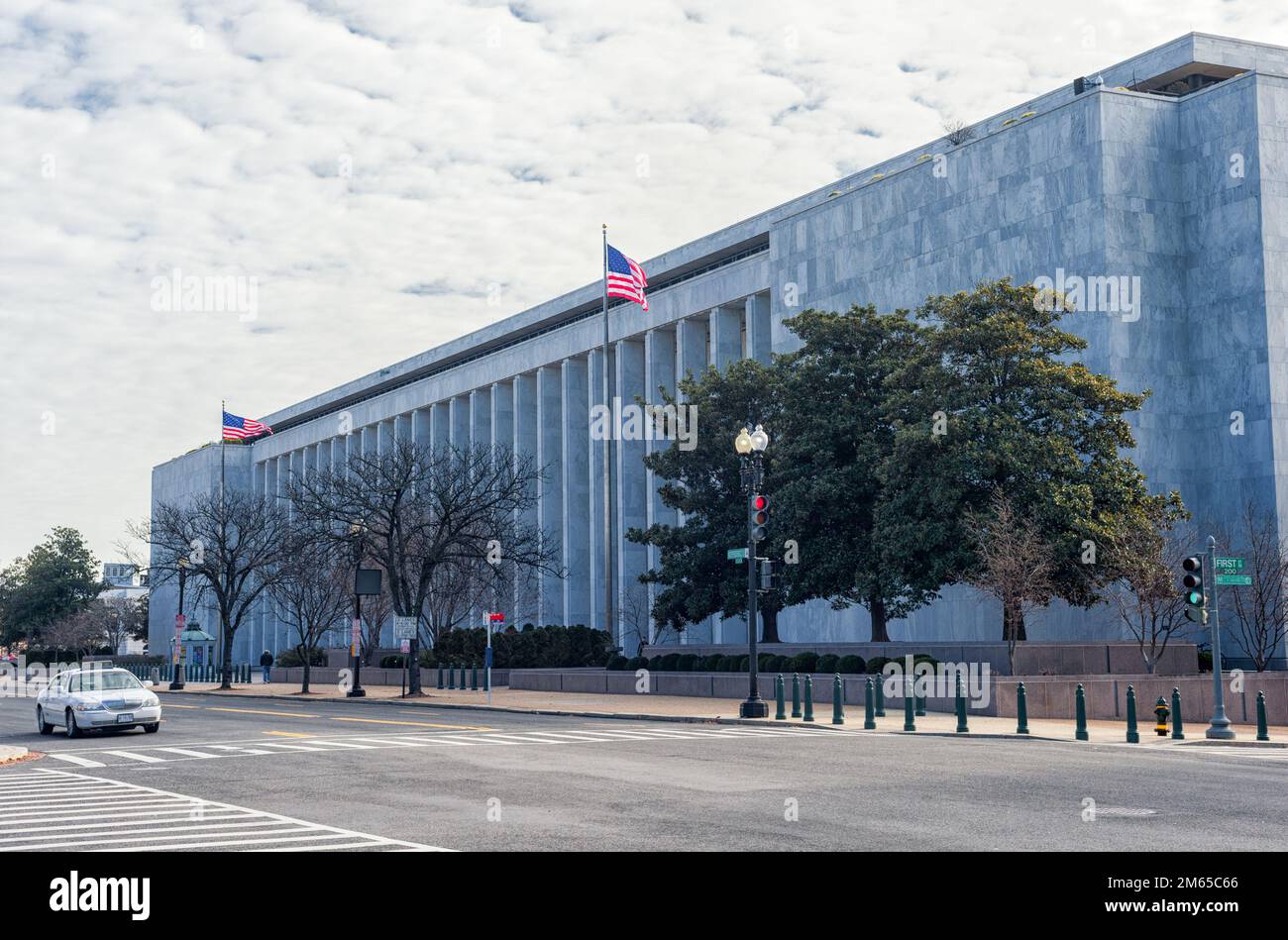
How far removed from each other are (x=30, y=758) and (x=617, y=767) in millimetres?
10605

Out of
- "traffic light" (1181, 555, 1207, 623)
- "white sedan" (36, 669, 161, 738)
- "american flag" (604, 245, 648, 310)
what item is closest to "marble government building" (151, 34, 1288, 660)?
"american flag" (604, 245, 648, 310)

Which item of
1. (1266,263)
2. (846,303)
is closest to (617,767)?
(1266,263)

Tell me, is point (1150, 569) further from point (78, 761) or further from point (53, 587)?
point (53, 587)

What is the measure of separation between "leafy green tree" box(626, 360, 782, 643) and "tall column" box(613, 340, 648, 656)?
2244 cm

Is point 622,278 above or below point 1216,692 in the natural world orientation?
above

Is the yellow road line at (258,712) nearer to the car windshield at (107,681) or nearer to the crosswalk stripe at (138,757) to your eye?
Answer: the car windshield at (107,681)

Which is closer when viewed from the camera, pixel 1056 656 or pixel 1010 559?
pixel 1010 559

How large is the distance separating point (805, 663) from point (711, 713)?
29.4 feet

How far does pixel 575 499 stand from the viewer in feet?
276

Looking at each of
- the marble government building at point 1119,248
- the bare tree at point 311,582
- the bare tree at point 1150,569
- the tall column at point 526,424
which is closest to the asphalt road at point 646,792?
the bare tree at point 1150,569

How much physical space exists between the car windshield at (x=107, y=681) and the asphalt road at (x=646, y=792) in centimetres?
233

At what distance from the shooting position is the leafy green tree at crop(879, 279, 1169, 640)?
37.9m

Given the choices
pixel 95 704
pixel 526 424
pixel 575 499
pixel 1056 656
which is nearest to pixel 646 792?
pixel 95 704

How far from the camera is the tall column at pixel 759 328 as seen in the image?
6956cm
